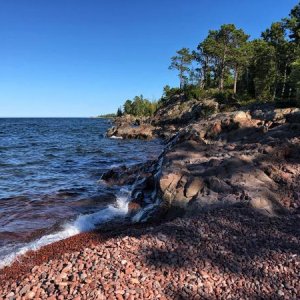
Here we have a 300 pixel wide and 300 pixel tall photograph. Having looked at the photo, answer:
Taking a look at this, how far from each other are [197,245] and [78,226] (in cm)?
563

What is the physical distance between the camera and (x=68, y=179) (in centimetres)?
2017

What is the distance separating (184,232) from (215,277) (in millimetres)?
1744

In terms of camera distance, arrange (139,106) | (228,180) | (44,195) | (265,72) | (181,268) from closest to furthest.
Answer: (181,268)
(228,180)
(44,195)
(265,72)
(139,106)

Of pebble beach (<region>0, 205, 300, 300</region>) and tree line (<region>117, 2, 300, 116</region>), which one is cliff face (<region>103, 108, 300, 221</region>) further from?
tree line (<region>117, 2, 300, 116</region>)

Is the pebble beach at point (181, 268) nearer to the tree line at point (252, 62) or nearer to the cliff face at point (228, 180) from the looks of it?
the cliff face at point (228, 180)

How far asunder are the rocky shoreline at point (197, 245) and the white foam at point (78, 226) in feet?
1.37

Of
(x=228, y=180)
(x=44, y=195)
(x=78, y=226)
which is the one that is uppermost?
(x=228, y=180)

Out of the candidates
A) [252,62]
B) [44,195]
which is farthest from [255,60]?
[44,195]

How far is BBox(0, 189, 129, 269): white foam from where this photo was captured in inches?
351

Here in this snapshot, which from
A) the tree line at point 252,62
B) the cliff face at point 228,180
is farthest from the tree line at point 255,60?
the cliff face at point 228,180

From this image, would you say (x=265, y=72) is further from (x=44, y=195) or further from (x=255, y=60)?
(x=44, y=195)

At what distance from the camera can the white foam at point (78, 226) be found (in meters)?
8.92

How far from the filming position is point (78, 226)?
11281 millimetres

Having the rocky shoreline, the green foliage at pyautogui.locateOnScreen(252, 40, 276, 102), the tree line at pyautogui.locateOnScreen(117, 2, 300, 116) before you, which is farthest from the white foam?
the green foliage at pyautogui.locateOnScreen(252, 40, 276, 102)
